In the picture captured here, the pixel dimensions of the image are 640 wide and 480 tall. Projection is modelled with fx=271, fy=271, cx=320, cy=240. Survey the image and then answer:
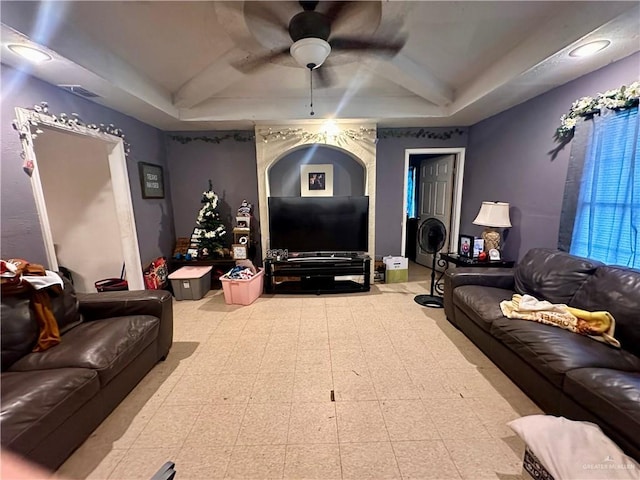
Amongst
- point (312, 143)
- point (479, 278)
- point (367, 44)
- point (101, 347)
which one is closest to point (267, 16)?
point (367, 44)

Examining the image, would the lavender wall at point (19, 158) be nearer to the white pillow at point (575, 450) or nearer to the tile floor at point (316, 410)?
the tile floor at point (316, 410)

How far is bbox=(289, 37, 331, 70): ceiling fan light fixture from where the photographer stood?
5.88 feet

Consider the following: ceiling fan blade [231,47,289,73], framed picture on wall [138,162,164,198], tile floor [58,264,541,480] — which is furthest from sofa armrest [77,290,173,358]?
ceiling fan blade [231,47,289,73]

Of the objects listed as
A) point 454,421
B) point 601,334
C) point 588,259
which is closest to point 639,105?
point 588,259

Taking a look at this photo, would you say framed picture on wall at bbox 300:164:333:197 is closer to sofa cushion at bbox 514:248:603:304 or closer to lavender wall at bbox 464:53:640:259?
lavender wall at bbox 464:53:640:259

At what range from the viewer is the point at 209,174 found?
421 centimetres

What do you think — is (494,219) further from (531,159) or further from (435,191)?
(435,191)

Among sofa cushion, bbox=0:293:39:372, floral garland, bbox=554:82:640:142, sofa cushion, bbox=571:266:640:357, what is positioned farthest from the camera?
floral garland, bbox=554:82:640:142

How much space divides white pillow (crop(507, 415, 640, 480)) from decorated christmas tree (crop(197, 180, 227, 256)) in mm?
3736

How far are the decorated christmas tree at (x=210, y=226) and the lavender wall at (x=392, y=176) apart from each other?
96.9 inches

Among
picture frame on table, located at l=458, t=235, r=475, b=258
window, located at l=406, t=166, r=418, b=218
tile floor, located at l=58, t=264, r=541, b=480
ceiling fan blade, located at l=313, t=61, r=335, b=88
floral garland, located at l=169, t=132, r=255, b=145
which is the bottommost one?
tile floor, located at l=58, t=264, r=541, b=480

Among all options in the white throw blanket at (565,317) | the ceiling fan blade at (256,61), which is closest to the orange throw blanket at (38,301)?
the ceiling fan blade at (256,61)

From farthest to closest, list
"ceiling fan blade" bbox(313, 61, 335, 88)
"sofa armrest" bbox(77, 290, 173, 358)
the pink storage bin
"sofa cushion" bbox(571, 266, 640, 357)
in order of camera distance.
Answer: the pink storage bin, "ceiling fan blade" bbox(313, 61, 335, 88), "sofa armrest" bbox(77, 290, 173, 358), "sofa cushion" bbox(571, 266, 640, 357)

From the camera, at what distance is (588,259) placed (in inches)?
86.0
